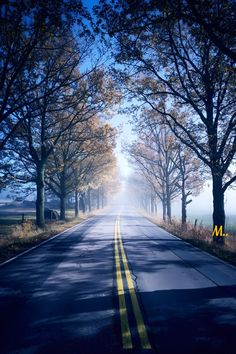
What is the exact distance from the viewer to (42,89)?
56.1ft

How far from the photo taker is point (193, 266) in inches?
345

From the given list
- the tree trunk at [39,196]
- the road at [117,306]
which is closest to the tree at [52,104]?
the tree trunk at [39,196]

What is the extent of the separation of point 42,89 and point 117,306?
1529 cm

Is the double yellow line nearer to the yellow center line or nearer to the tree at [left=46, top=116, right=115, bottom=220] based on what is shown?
the yellow center line

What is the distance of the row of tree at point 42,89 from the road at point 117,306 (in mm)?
7699

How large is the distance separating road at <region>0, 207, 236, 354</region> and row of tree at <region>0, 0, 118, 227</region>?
7699mm

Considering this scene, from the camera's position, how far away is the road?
3.96m

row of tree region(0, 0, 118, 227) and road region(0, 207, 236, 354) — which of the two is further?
row of tree region(0, 0, 118, 227)

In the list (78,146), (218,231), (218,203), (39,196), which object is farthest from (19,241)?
(78,146)

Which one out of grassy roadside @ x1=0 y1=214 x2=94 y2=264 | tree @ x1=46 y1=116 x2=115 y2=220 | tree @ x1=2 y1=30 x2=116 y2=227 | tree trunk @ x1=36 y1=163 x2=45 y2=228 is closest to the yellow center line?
grassy roadside @ x1=0 y1=214 x2=94 y2=264

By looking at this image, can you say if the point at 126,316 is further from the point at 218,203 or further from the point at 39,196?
the point at 39,196

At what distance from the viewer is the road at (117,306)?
13.0 ft

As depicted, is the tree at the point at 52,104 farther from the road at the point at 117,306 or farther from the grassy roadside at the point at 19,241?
the road at the point at 117,306

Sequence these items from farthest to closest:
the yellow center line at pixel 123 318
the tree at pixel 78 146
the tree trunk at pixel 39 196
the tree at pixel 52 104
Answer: the tree at pixel 78 146
the tree trunk at pixel 39 196
the tree at pixel 52 104
the yellow center line at pixel 123 318
